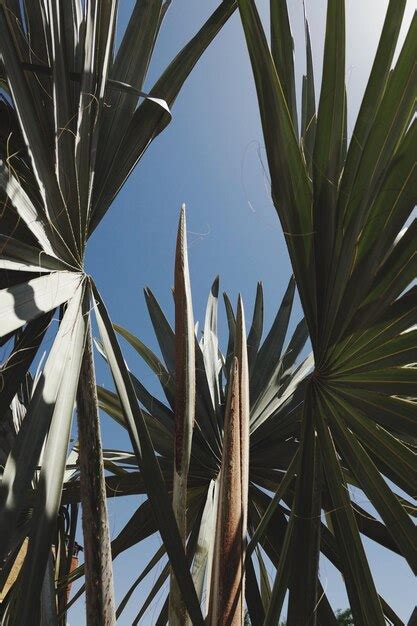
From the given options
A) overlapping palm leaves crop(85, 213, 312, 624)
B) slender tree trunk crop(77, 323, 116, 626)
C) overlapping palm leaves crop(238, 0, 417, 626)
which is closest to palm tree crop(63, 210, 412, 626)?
overlapping palm leaves crop(85, 213, 312, 624)

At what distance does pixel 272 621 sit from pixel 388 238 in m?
0.85

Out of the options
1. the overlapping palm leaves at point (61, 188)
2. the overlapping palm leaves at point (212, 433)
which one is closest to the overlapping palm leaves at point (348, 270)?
the overlapping palm leaves at point (61, 188)

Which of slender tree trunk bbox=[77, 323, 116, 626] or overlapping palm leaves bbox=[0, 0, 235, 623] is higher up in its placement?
Result: overlapping palm leaves bbox=[0, 0, 235, 623]

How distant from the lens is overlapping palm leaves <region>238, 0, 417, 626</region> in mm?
1208

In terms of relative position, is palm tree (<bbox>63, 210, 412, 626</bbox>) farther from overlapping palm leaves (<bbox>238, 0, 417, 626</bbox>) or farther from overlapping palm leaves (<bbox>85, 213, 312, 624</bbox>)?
overlapping palm leaves (<bbox>238, 0, 417, 626</bbox>)

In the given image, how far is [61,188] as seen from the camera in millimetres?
1285

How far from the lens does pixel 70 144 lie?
4.33ft

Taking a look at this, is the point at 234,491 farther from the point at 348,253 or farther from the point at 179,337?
the point at 348,253

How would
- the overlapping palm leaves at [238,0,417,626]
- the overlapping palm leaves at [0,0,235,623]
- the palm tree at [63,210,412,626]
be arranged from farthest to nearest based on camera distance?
the palm tree at [63,210,412,626]
the overlapping palm leaves at [238,0,417,626]
the overlapping palm leaves at [0,0,235,623]

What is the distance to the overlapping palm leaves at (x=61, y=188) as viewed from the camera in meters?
0.99

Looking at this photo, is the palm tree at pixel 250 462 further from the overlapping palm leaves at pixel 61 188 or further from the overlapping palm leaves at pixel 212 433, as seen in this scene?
the overlapping palm leaves at pixel 61 188

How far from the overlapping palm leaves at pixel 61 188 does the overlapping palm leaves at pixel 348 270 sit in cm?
33

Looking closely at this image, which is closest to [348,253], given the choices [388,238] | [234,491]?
[388,238]

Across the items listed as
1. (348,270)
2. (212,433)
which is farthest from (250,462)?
(348,270)
